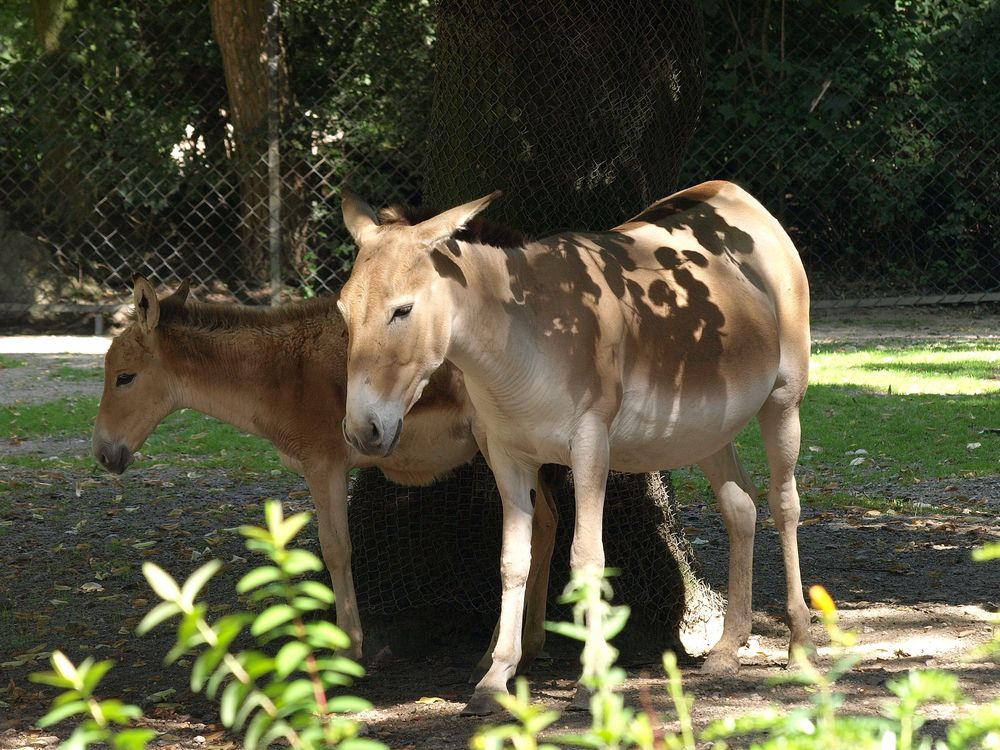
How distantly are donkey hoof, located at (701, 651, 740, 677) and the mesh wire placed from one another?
0.40 metres

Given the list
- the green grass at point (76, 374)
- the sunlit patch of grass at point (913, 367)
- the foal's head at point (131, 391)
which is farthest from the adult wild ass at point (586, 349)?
the green grass at point (76, 374)

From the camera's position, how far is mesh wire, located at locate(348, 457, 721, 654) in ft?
18.4

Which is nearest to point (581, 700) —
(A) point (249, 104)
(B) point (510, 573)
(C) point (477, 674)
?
(B) point (510, 573)

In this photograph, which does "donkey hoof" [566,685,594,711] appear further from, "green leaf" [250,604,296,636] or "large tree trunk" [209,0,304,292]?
"large tree trunk" [209,0,304,292]

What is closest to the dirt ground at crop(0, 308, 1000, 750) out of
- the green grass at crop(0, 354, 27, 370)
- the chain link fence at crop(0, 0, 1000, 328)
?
the green grass at crop(0, 354, 27, 370)

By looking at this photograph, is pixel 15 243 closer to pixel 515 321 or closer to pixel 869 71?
pixel 869 71

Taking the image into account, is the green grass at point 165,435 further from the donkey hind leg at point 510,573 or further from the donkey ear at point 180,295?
the donkey hind leg at point 510,573

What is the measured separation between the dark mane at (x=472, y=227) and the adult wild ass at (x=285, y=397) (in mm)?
1048

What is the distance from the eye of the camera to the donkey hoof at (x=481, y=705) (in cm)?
446

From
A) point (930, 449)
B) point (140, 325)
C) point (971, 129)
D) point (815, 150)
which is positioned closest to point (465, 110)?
point (140, 325)

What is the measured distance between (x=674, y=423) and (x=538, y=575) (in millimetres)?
990

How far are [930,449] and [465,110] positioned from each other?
A: 4.82 metres

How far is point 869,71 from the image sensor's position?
13508 millimetres

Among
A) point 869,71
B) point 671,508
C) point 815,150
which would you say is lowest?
point 671,508
